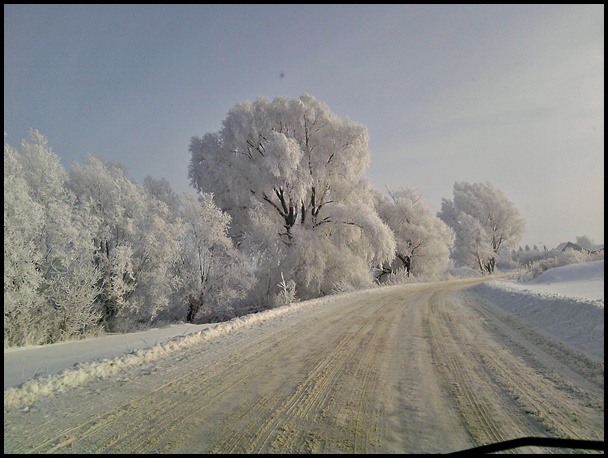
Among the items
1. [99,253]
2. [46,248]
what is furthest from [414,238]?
[46,248]

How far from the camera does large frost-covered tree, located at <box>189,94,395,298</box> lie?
20.8 m

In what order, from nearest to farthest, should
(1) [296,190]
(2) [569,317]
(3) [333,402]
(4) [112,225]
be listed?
(3) [333,402] < (2) [569,317] < (4) [112,225] < (1) [296,190]

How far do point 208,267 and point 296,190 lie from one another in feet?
25.1

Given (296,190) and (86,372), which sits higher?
(296,190)

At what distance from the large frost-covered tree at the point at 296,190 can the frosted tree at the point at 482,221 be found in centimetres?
3276

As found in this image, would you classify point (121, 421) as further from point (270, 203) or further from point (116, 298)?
point (270, 203)

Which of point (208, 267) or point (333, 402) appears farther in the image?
point (208, 267)

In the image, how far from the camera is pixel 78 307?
10523 millimetres

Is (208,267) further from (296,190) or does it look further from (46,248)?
(296,190)

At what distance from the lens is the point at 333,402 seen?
3625 mm

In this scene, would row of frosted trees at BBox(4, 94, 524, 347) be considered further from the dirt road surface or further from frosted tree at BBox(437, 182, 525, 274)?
frosted tree at BBox(437, 182, 525, 274)

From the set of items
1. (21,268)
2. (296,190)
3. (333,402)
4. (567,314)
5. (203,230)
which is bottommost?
(333,402)

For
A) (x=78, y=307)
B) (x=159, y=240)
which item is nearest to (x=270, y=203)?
(x=159, y=240)

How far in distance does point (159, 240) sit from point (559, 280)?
60.4 ft
